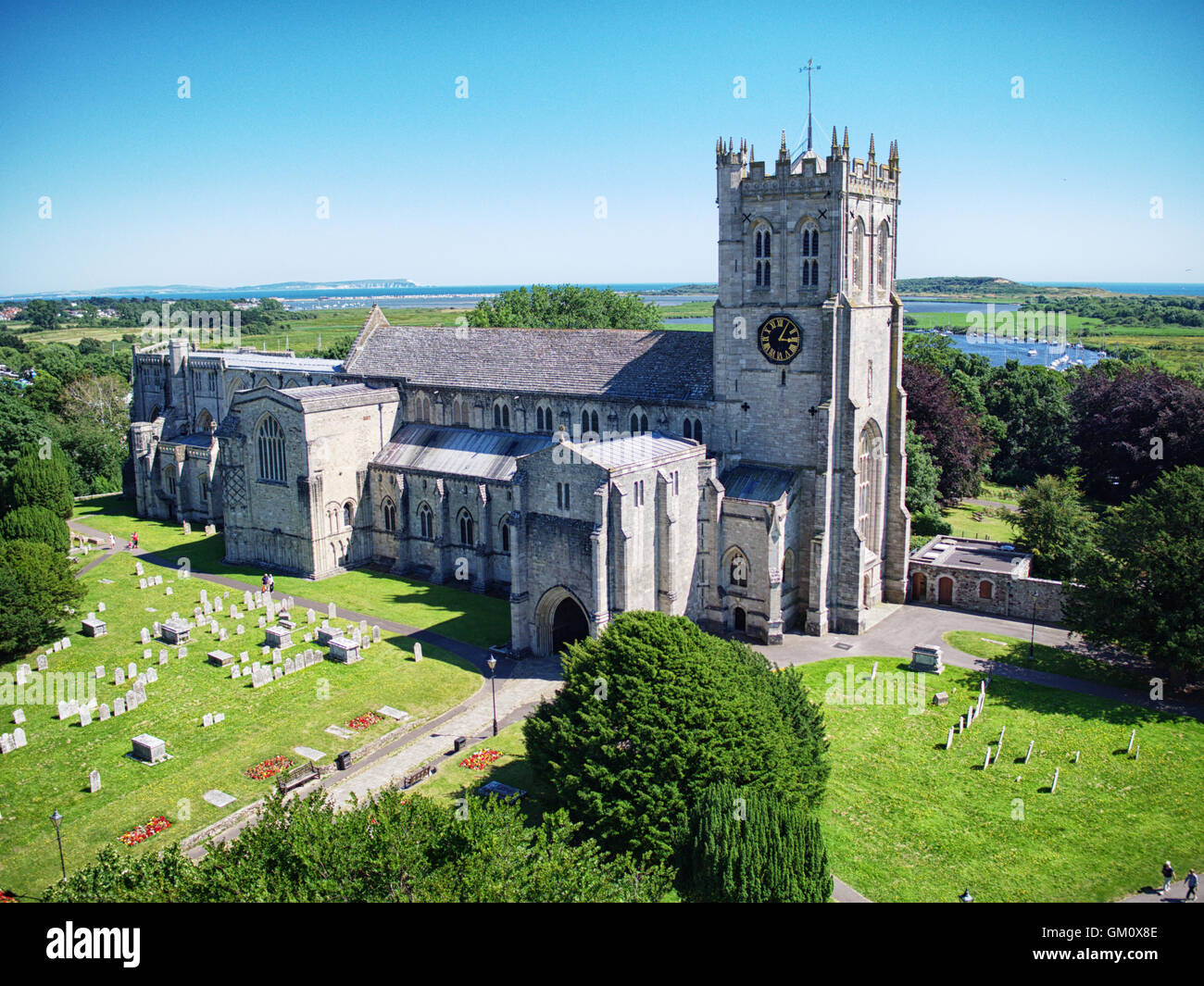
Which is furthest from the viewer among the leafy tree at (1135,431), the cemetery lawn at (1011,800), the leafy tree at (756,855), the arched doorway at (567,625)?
the leafy tree at (1135,431)

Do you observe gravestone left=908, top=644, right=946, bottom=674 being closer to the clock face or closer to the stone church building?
the stone church building

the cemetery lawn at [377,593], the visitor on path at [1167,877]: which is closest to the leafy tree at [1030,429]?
the cemetery lawn at [377,593]

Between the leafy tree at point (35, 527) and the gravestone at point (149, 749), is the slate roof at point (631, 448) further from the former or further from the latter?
the leafy tree at point (35, 527)

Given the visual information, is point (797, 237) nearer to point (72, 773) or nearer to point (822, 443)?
point (822, 443)

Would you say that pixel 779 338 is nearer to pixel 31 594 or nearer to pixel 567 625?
pixel 567 625

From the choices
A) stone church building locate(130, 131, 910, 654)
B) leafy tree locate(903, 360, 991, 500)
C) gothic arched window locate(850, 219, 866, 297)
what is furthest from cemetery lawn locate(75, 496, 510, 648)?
leafy tree locate(903, 360, 991, 500)

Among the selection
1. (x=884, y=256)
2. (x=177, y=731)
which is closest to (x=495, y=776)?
(x=177, y=731)

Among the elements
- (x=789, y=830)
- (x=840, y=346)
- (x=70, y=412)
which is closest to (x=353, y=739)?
(x=789, y=830)

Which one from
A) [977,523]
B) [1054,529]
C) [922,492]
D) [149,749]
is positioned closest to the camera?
[149,749]
